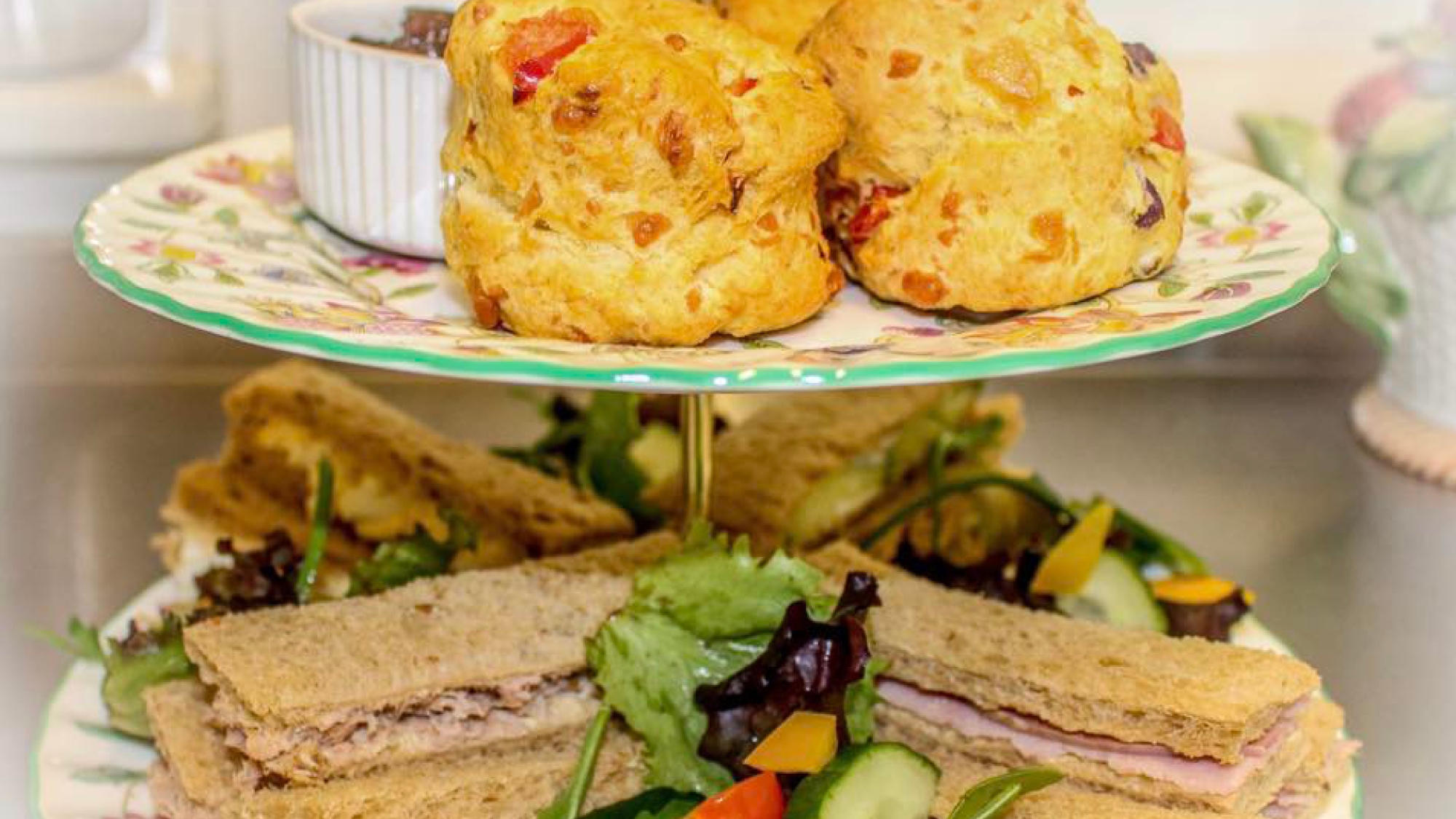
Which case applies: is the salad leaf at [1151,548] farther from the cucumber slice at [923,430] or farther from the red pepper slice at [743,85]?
the red pepper slice at [743,85]

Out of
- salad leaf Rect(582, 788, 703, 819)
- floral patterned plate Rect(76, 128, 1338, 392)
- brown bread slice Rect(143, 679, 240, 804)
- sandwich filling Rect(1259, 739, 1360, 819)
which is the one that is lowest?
brown bread slice Rect(143, 679, 240, 804)

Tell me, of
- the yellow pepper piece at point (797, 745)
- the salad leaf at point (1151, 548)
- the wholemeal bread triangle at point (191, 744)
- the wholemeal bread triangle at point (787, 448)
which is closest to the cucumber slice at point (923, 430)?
Answer: the wholemeal bread triangle at point (787, 448)

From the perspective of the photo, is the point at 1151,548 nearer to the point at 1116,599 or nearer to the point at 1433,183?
the point at 1116,599

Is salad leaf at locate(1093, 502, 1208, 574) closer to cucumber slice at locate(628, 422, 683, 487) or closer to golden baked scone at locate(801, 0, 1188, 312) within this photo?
cucumber slice at locate(628, 422, 683, 487)

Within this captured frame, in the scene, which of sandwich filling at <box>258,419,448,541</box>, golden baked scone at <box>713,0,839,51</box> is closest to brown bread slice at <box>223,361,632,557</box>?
sandwich filling at <box>258,419,448,541</box>

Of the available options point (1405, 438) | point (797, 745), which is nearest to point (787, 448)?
point (797, 745)

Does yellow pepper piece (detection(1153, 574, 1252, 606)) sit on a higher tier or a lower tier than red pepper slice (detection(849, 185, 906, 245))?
lower
